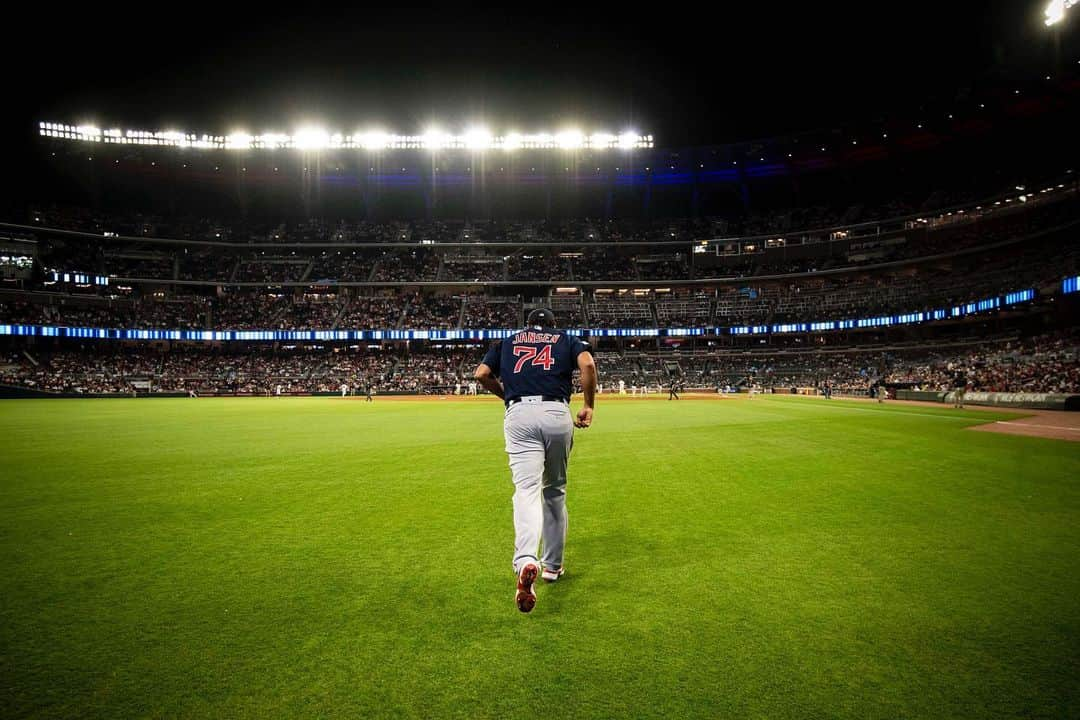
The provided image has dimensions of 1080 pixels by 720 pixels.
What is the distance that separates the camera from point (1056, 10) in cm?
4006

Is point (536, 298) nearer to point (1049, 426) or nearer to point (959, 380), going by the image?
point (959, 380)

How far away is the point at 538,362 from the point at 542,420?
479 millimetres

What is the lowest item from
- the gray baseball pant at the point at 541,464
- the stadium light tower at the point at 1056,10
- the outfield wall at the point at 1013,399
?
the outfield wall at the point at 1013,399

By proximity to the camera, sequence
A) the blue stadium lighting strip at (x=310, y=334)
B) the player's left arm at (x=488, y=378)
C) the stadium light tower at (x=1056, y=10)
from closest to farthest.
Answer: the player's left arm at (x=488, y=378), the stadium light tower at (x=1056, y=10), the blue stadium lighting strip at (x=310, y=334)

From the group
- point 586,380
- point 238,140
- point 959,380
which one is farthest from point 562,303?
point 586,380

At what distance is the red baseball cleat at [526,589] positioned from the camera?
12.5 ft

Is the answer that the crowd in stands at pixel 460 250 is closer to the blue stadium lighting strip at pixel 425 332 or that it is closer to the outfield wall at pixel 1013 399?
the blue stadium lighting strip at pixel 425 332

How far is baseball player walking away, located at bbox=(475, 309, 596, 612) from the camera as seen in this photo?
446cm

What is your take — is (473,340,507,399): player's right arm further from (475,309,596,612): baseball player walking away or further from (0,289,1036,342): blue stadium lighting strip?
(0,289,1036,342): blue stadium lighting strip

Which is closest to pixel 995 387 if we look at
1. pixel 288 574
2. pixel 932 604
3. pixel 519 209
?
pixel 932 604

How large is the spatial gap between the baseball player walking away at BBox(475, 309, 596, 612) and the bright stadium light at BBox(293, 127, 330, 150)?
226ft

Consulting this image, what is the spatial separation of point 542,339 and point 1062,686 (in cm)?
372

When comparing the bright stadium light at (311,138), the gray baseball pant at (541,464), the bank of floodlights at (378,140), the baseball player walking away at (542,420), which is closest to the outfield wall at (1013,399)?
the baseball player walking away at (542,420)

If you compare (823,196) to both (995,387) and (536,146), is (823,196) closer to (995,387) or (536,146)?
(536,146)
